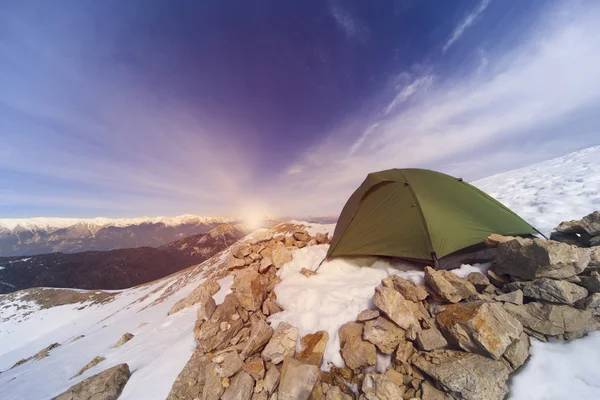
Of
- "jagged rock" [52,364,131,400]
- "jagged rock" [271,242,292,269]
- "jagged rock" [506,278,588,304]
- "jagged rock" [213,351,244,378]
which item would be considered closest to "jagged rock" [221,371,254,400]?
"jagged rock" [213,351,244,378]

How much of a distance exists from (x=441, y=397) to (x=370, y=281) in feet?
11.1

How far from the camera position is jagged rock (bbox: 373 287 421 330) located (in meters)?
4.92

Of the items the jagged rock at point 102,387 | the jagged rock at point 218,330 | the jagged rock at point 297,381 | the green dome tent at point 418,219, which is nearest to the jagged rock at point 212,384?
the jagged rock at point 218,330

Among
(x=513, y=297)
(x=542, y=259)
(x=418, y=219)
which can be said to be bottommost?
(x=513, y=297)

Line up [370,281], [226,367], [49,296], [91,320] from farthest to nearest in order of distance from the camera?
[49,296] < [91,320] < [370,281] < [226,367]

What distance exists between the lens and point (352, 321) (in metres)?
5.57

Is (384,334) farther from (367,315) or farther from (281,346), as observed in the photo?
(281,346)

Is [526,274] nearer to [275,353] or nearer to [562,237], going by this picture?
[562,237]

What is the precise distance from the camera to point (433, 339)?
4527mm

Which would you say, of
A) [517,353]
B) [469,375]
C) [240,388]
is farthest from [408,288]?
[240,388]

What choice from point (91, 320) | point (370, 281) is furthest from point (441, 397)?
point (91, 320)

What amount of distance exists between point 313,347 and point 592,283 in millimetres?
6164

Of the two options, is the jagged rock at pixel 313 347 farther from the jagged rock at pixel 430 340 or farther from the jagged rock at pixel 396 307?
the jagged rock at pixel 430 340

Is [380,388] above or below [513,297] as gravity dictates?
below
